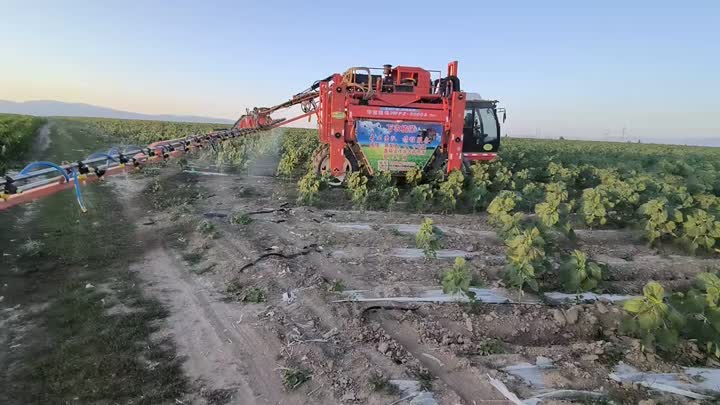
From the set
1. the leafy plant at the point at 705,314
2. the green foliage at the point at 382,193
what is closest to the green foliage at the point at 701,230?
the leafy plant at the point at 705,314

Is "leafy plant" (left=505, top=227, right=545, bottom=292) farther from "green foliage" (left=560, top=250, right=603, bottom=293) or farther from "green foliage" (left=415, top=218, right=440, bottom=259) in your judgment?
"green foliage" (left=415, top=218, right=440, bottom=259)

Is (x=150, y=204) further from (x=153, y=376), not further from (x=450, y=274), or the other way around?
(x=450, y=274)

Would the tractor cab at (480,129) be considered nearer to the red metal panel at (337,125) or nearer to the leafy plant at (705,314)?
the red metal panel at (337,125)

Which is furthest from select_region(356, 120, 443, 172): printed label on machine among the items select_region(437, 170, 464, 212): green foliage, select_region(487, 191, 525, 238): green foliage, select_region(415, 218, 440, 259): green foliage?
select_region(415, 218, 440, 259): green foliage

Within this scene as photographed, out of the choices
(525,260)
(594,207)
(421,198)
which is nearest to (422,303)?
(525,260)

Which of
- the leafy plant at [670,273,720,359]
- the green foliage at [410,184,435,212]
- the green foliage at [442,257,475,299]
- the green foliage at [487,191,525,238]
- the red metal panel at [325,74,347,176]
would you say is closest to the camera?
the leafy plant at [670,273,720,359]

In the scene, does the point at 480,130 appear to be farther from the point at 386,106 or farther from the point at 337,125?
the point at 337,125
